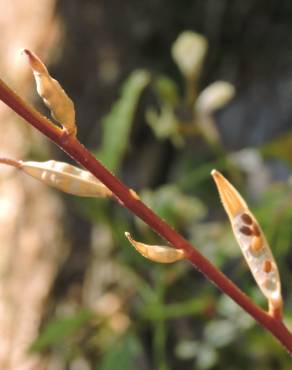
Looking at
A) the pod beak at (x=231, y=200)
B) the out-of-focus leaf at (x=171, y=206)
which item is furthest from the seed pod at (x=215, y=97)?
the pod beak at (x=231, y=200)

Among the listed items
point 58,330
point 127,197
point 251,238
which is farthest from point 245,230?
point 58,330

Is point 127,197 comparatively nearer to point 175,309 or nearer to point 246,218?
point 246,218

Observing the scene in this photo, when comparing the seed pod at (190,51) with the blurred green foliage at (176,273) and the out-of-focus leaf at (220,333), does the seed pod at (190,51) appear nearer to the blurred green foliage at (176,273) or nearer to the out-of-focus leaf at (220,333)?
the blurred green foliage at (176,273)

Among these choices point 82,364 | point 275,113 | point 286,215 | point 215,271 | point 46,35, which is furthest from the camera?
point 46,35

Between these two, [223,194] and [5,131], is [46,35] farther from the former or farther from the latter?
[223,194]

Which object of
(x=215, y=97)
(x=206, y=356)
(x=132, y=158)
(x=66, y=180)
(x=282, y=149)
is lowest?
(x=206, y=356)

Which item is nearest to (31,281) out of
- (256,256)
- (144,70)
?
(144,70)

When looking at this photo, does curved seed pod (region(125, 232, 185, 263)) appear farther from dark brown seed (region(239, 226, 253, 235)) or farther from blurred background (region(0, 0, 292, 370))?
blurred background (region(0, 0, 292, 370))
